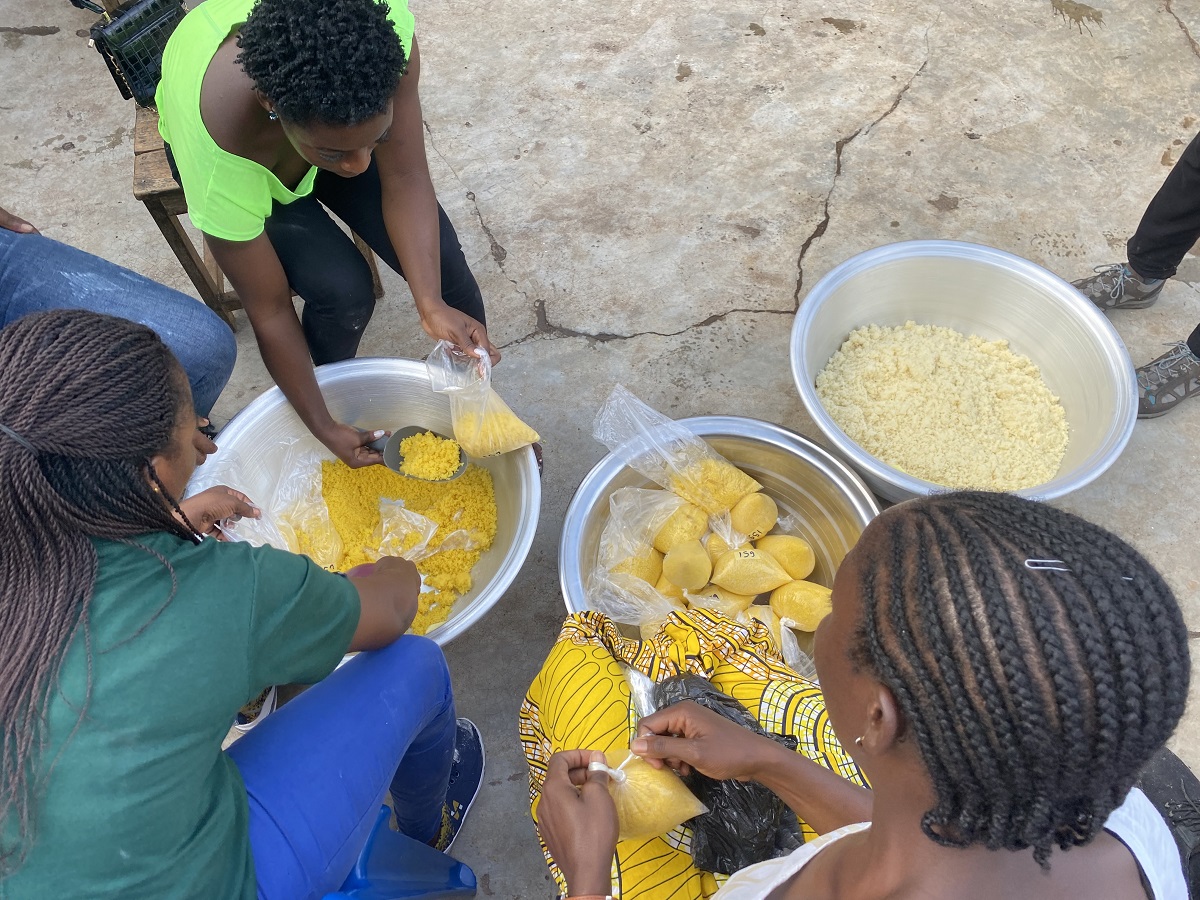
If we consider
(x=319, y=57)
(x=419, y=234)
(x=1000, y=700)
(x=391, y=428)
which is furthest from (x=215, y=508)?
(x=1000, y=700)

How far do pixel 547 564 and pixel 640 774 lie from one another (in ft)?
3.51

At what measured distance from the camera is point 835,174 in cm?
308

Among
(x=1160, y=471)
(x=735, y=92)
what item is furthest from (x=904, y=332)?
(x=735, y=92)

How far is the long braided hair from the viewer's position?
0.89m

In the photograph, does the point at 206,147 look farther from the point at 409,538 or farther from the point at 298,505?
the point at 409,538

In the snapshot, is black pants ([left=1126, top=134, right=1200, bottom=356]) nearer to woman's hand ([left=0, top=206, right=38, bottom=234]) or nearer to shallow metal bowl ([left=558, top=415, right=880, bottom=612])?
shallow metal bowl ([left=558, top=415, right=880, bottom=612])

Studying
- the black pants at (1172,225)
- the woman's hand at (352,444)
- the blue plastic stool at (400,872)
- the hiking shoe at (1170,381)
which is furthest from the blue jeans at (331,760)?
the black pants at (1172,225)

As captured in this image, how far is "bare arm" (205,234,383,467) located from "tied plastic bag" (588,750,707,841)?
1.10 m

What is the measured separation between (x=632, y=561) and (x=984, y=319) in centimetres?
136

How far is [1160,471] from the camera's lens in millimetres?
2426

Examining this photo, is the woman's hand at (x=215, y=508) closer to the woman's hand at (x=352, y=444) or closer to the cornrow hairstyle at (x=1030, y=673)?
the woman's hand at (x=352, y=444)

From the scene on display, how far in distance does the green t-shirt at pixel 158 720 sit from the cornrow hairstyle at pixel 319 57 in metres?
0.78

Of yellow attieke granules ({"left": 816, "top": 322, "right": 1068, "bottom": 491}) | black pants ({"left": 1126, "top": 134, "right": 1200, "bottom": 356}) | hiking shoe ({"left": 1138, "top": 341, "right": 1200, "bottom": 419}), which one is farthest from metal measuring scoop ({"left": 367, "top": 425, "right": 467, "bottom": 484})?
black pants ({"left": 1126, "top": 134, "right": 1200, "bottom": 356})

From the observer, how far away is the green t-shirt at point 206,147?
149 cm
